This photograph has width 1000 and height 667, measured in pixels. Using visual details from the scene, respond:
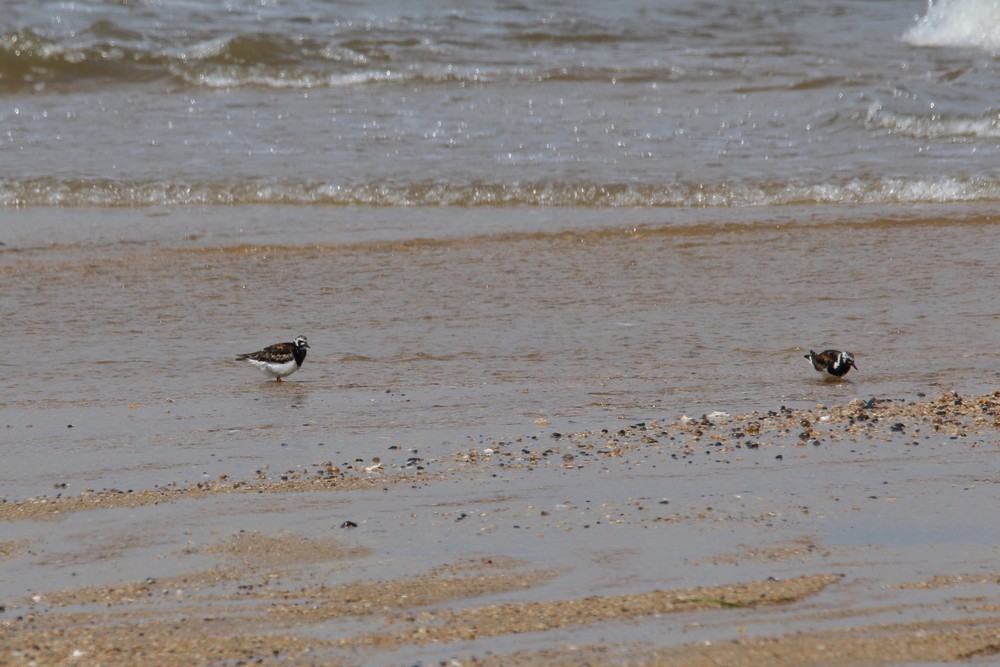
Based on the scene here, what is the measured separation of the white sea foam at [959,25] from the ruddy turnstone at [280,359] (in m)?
16.3

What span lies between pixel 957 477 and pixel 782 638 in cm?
179

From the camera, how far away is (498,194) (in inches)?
489

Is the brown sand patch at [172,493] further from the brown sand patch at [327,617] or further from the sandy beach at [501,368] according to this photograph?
the brown sand patch at [327,617]

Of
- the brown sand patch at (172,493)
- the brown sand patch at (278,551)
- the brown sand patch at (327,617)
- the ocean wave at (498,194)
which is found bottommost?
the brown sand patch at (172,493)

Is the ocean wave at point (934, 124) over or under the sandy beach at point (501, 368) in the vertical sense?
over

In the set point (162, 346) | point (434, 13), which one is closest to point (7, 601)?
point (162, 346)

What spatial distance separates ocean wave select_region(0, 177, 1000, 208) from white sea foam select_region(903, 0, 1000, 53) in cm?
1001

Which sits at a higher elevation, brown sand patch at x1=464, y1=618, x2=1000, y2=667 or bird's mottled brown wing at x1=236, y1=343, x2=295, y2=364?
brown sand patch at x1=464, y1=618, x2=1000, y2=667

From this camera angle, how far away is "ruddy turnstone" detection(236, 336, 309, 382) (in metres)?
7.11

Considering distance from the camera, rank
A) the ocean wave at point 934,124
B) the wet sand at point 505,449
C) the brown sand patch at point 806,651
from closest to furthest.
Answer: the brown sand patch at point 806,651 → the wet sand at point 505,449 → the ocean wave at point 934,124

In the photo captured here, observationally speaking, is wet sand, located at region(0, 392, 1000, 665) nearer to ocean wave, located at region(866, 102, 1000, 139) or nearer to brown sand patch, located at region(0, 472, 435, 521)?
brown sand patch, located at region(0, 472, 435, 521)

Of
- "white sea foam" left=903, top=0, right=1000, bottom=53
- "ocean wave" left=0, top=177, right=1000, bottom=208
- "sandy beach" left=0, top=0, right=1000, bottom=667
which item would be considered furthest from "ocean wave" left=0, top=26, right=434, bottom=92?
"white sea foam" left=903, top=0, right=1000, bottom=53

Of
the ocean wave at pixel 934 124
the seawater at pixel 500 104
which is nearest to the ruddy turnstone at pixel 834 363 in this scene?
the seawater at pixel 500 104

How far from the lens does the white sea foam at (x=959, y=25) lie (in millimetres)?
21609
